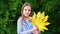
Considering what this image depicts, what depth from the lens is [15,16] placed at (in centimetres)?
431

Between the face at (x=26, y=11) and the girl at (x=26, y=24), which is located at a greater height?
the face at (x=26, y=11)

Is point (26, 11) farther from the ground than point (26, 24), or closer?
farther from the ground

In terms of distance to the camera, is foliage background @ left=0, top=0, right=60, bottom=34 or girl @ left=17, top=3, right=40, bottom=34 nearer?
girl @ left=17, top=3, right=40, bottom=34

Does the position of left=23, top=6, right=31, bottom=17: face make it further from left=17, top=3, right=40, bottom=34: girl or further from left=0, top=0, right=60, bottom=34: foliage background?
left=0, top=0, right=60, bottom=34: foliage background

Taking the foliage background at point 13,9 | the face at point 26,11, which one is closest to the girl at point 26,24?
the face at point 26,11

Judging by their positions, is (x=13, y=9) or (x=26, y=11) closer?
(x=26, y=11)

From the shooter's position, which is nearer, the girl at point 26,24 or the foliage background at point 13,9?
the girl at point 26,24

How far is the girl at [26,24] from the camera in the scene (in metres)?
3.06

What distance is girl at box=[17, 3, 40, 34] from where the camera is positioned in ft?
10.0

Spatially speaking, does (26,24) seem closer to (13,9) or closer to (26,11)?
(26,11)

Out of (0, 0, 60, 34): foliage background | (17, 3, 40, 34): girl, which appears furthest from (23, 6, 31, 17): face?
(0, 0, 60, 34): foliage background

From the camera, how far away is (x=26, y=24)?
313 centimetres

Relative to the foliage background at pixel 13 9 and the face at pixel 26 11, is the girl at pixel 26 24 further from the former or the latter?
the foliage background at pixel 13 9

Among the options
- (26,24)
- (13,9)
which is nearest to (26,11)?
(26,24)
